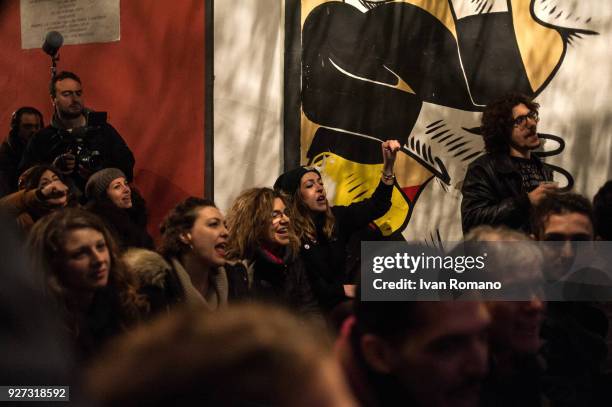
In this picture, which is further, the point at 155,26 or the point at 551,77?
the point at 155,26

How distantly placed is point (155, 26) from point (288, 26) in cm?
124

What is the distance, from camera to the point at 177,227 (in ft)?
14.2

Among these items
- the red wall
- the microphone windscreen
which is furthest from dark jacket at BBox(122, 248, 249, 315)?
the microphone windscreen

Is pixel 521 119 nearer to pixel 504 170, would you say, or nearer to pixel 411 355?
pixel 504 170

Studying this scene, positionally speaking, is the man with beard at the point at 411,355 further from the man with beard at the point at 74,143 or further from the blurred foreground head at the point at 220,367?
the man with beard at the point at 74,143

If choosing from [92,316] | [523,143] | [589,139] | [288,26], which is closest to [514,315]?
[92,316]

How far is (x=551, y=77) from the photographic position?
6.26m

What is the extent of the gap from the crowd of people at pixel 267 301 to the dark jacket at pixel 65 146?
11 millimetres

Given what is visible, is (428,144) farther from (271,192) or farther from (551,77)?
(271,192)

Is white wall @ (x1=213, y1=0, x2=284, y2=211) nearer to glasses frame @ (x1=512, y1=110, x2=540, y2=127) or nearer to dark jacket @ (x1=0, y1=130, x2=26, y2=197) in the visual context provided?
dark jacket @ (x1=0, y1=130, x2=26, y2=197)

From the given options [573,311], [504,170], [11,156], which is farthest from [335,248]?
[11,156]

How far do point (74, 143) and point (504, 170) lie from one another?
2.79 metres

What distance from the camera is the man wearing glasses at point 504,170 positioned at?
15.1 feet

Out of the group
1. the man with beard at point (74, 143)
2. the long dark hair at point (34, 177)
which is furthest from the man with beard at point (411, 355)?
the man with beard at point (74, 143)
